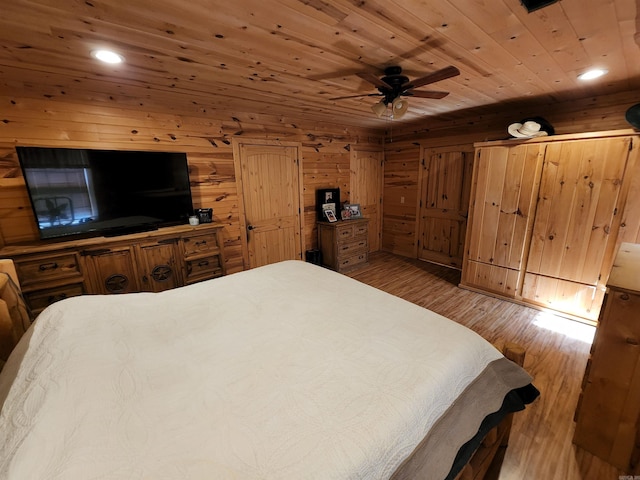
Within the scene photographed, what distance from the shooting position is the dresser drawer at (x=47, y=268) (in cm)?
206

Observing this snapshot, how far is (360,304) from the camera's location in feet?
5.28

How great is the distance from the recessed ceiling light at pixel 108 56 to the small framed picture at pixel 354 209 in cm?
334

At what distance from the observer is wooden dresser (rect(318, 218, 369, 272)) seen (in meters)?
4.12

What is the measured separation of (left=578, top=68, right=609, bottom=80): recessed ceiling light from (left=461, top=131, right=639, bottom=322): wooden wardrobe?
53cm

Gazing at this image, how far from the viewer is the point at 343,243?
13.7 ft

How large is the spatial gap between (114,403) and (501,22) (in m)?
2.48

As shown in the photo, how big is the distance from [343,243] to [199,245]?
6.96 feet

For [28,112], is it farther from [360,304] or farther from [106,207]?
[360,304]

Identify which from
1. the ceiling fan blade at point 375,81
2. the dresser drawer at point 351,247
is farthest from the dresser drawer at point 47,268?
the dresser drawer at point 351,247

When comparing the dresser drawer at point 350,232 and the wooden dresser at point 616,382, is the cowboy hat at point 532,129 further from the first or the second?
the dresser drawer at point 350,232

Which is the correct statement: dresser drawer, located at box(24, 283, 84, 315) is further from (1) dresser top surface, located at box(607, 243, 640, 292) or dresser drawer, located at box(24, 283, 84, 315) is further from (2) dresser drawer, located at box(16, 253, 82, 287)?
(1) dresser top surface, located at box(607, 243, 640, 292)

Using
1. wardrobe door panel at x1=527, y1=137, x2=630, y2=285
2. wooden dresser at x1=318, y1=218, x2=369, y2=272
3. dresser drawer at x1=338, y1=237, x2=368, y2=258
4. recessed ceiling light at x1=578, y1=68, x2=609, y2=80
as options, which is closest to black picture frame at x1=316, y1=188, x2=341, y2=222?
wooden dresser at x1=318, y1=218, x2=369, y2=272

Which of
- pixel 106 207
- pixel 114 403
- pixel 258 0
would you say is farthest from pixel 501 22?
pixel 106 207

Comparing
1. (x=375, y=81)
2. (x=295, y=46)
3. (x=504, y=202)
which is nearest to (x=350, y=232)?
(x=504, y=202)
